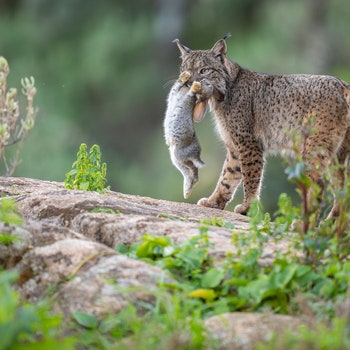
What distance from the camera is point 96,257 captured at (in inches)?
214

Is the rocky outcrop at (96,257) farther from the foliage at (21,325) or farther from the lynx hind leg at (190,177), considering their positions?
the lynx hind leg at (190,177)

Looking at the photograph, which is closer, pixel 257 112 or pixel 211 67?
pixel 257 112

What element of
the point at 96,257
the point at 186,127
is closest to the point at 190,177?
the point at 186,127

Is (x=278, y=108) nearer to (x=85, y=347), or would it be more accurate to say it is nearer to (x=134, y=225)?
(x=134, y=225)

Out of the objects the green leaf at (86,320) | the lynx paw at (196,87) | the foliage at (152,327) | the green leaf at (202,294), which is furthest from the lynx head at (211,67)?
the green leaf at (86,320)

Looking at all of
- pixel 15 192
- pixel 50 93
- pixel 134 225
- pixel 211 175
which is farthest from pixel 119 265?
pixel 50 93

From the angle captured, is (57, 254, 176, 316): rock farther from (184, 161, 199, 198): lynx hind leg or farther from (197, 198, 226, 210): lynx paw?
(184, 161, 199, 198): lynx hind leg

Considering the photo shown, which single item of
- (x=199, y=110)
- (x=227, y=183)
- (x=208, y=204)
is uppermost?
(x=199, y=110)

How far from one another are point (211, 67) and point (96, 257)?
4532mm

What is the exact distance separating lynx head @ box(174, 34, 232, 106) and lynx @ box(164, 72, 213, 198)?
7 cm

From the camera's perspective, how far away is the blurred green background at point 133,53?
24.3 meters

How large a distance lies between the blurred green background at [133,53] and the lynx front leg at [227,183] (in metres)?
13.3

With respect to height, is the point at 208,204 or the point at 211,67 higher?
the point at 211,67

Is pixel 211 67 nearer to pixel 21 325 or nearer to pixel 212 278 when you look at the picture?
pixel 212 278
